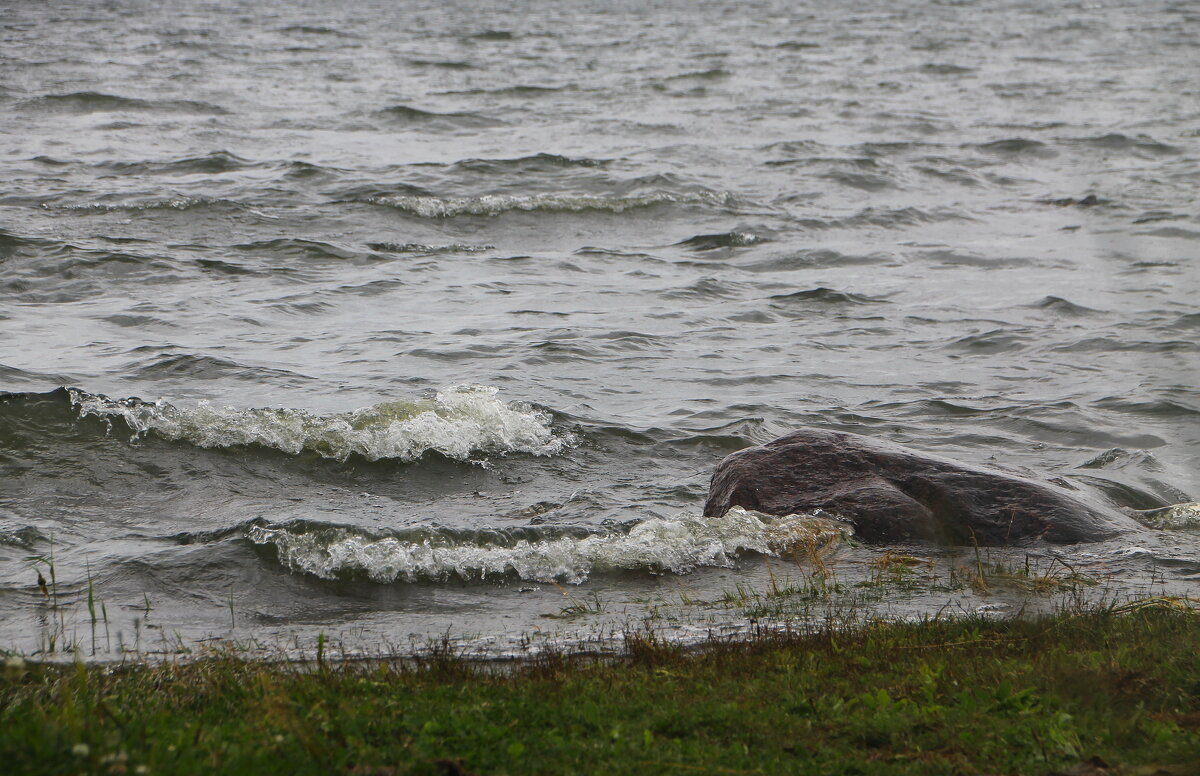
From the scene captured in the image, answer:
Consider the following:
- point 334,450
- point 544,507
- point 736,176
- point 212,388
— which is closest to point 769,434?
point 544,507

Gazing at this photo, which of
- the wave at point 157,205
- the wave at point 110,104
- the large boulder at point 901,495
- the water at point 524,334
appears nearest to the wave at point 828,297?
the water at point 524,334

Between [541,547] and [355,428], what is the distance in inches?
112

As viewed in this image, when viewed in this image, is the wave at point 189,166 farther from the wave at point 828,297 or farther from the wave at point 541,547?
the wave at point 541,547

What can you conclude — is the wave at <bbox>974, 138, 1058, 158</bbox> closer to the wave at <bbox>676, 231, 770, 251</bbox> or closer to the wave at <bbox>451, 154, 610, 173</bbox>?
the wave at <bbox>451, 154, 610, 173</bbox>

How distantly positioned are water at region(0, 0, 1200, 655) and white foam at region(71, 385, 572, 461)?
43mm

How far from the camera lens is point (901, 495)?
26.5ft

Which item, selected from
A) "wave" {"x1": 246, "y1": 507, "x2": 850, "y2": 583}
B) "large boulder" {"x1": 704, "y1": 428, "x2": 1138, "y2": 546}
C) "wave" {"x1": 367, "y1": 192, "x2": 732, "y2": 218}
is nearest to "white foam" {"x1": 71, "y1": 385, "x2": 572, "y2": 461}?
"wave" {"x1": 246, "y1": 507, "x2": 850, "y2": 583}

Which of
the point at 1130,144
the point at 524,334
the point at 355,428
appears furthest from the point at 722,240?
the point at 1130,144

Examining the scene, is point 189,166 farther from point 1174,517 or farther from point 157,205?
point 1174,517

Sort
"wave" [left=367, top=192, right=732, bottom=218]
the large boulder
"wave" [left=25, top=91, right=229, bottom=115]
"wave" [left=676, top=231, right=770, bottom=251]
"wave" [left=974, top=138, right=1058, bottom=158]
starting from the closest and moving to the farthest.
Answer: the large boulder → "wave" [left=676, top=231, right=770, bottom=251] → "wave" [left=367, top=192, right=732, bottom=218] → "wave" [left=974, top=138, right=1058, bottom=158] → "wave" [left=25, top=91, right=229, bottom=115]

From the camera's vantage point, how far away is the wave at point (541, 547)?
7.36 metres

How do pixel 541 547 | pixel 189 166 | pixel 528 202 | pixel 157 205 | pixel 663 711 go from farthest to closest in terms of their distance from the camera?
pixel 189 166, pixel 528 202, pixel 157 205, pixel 541 547, pixel 663 711

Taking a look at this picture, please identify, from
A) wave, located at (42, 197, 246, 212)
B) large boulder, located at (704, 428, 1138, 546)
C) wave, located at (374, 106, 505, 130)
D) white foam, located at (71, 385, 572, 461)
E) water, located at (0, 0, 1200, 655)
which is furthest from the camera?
wave, located at (374, 106, 505, 130)

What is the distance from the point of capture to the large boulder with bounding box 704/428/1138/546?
786 cm
